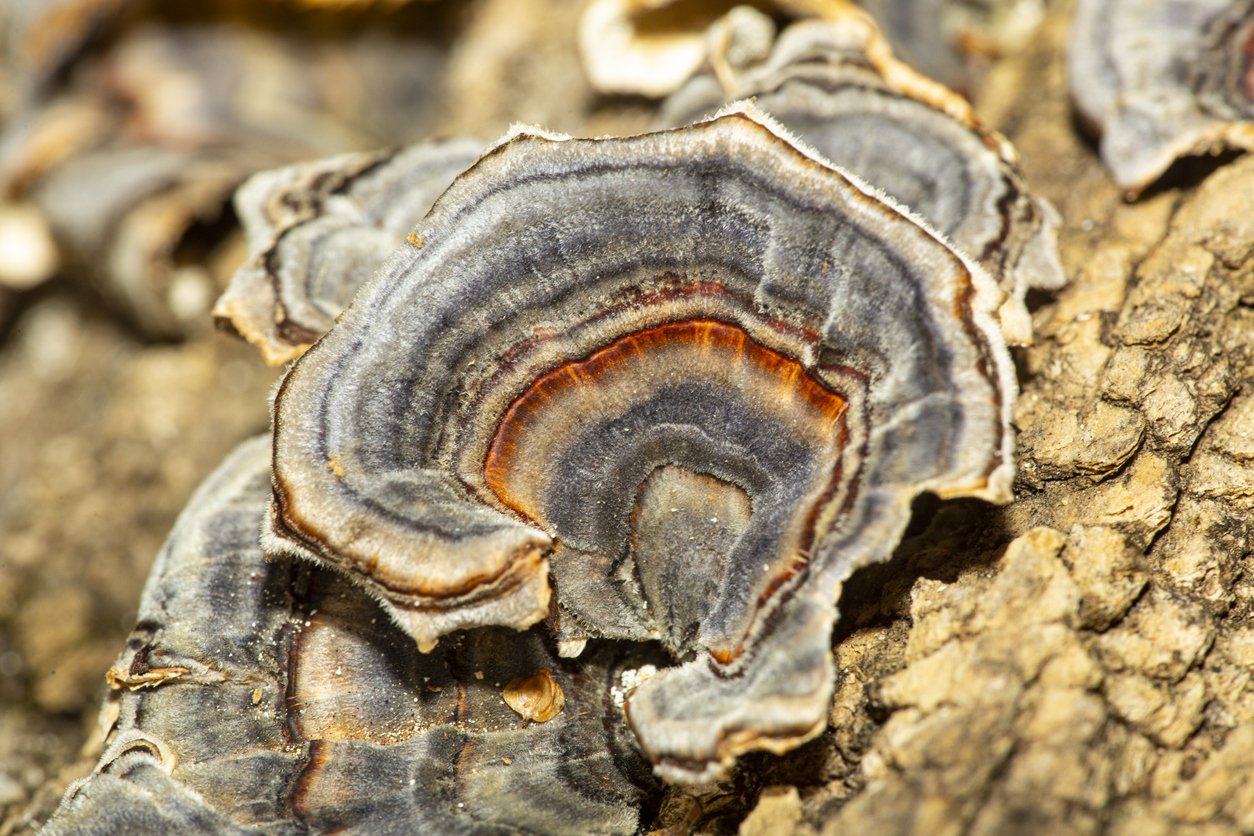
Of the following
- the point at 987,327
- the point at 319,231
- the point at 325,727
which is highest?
the point at 987,327

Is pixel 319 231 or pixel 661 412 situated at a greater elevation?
pixel 661 412

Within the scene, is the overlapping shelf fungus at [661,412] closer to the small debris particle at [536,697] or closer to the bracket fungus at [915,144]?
the small debris particle at [536,697]

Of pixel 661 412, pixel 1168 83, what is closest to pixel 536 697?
pixel 661 412

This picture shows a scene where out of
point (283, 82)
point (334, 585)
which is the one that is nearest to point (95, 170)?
point (283, 82)

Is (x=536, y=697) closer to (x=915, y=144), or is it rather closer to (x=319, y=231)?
(x=319, y=231)

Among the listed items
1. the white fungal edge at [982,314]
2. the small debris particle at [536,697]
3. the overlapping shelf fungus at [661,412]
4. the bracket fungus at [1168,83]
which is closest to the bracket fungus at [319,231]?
the overlapping shelf fungus at [661,412]
